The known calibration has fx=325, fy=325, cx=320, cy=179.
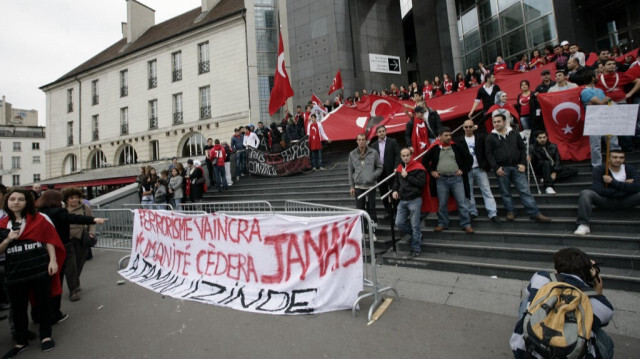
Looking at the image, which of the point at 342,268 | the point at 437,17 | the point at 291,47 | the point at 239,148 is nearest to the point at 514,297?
the point at 342,268

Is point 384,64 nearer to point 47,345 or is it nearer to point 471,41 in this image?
point 471,41

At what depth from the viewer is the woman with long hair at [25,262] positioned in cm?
348

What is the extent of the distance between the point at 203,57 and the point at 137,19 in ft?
39.7

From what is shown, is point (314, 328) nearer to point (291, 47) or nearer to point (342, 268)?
point (342, 268)

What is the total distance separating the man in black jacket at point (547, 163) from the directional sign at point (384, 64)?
51.3ft

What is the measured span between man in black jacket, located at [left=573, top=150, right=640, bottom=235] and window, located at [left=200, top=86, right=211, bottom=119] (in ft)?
75.9

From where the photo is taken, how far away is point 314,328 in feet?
11.3

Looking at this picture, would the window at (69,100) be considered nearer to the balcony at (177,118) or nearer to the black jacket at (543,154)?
the balcony at (177,118)

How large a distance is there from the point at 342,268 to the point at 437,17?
22.9m

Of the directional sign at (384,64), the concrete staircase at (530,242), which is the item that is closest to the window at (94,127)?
the directional sign at (384,64)

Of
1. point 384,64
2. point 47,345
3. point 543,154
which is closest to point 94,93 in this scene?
point 384,64

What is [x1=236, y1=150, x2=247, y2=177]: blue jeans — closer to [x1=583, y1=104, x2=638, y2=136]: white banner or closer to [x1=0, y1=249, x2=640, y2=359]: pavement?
[x1=0, y1=249, x2=640, y2=359]: pavement

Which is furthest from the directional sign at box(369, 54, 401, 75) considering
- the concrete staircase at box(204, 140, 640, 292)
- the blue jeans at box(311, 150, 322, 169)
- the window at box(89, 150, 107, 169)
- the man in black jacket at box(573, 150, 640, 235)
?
the window at box(89, 150, 107, 169)

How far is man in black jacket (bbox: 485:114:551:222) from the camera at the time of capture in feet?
17.7
